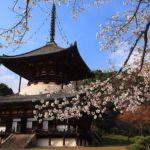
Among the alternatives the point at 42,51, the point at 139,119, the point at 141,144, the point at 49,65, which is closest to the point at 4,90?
the point at 42,51

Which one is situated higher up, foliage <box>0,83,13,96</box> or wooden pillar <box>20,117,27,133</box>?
foliage <box>0,83,13,96</box>

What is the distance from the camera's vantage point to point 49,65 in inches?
1242

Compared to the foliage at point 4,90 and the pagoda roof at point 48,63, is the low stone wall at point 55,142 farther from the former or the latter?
the foliage at point 4,90

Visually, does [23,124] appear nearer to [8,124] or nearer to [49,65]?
[8,124]

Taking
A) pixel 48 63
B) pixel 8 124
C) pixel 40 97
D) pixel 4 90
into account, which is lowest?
pixel 8 124

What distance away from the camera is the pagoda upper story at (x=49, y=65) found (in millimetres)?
30281

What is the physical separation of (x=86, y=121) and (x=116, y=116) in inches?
705

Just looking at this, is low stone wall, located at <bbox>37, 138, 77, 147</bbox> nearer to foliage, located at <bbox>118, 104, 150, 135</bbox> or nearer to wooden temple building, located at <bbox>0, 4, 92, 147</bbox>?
wooden temple building, located at <bbox>0, 4, 92, 147</bbox>

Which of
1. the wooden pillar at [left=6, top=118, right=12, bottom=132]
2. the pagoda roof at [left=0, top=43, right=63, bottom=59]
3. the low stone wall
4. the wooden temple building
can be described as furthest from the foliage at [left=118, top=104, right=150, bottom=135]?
the wooden pillar at [left=6, top=118, right=12, bottom=132]

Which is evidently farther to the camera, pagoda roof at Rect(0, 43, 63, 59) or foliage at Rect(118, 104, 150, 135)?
foliage at Rect(118, 104, 150, 135)

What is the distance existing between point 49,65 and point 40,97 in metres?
4.21

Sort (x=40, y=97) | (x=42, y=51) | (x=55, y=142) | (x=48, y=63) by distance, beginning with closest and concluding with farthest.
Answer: (x=55, y=142), (x=40, y=97), (x=48, y=63), (x=42, y=51)

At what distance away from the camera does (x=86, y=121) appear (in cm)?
2923

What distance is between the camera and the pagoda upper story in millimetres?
30281
